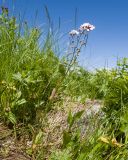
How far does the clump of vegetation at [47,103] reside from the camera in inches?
103

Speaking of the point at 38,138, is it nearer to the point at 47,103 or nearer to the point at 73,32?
the point at 47,103

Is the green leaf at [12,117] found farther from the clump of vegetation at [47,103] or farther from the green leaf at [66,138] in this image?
the green leaf at [66,138]

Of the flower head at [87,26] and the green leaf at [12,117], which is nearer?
the green leaf at [12,117]

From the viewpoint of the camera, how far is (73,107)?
3908mm

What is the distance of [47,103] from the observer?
2996 mm

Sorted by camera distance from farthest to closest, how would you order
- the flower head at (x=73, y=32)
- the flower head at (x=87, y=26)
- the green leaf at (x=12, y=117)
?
1. the flower head at (x=73, y=32)
2. the flower head at (x=87, y=26)
3. the green leaf at (x=12, y=117)

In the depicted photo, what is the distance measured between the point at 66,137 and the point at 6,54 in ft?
3.93

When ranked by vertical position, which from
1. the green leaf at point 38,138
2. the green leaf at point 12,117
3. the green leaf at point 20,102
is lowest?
the green leaf at point 38,138

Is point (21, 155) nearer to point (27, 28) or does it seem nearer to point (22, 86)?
point (22, 86)

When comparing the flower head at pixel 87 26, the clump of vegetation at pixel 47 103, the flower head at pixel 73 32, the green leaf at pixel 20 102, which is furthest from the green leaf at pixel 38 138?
the flower head at pixel 73 32

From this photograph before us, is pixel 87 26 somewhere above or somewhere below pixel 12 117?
above

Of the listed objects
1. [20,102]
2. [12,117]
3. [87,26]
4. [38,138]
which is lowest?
[38,138]

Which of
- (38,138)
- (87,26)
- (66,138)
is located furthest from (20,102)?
(87,26)

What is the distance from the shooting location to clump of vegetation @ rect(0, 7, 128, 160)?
2.62 meters
